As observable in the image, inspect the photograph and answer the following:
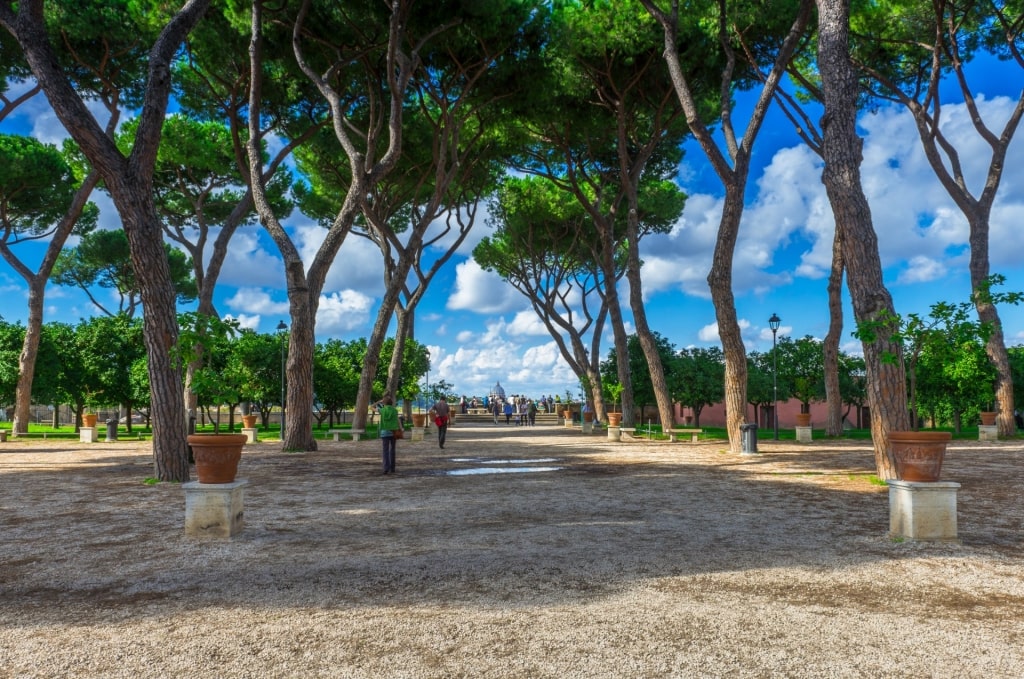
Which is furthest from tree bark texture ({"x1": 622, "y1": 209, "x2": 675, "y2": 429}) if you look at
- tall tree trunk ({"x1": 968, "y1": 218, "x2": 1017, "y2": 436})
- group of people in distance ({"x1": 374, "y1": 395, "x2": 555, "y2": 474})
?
tall tree trunk ({"x1": 968, "y1": 218, "x2": 1017, "y2": 436})

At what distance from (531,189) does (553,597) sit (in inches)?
925

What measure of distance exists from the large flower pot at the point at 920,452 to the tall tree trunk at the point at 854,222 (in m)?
3.11

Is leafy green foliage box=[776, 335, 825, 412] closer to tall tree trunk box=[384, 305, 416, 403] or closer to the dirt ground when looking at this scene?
tall tree trunk box=[384, 305, 416, 403]

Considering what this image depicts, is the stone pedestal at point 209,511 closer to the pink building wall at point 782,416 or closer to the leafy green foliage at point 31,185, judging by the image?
the leafy green foliage at point 31,185

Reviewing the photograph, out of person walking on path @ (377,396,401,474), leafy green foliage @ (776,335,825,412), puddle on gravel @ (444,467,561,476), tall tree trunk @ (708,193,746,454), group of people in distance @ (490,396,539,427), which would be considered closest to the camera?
person walking on path @ (377,396,401,474)

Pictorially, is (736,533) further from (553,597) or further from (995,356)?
(995,356)

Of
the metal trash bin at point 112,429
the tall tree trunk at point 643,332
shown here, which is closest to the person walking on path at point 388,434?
the tall tree trunk at point 643,332

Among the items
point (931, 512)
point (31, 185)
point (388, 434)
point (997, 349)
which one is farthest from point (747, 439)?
point (31, 185)

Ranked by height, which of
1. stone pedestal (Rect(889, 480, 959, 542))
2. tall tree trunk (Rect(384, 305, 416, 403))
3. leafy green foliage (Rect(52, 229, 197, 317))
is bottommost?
stone pedestal (Rect(889, 480, 959, 542))

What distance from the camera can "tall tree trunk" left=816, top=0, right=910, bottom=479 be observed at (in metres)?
8.61

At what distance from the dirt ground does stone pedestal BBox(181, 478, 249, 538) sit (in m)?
0.15

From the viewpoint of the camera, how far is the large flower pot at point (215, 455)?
5.66 metres

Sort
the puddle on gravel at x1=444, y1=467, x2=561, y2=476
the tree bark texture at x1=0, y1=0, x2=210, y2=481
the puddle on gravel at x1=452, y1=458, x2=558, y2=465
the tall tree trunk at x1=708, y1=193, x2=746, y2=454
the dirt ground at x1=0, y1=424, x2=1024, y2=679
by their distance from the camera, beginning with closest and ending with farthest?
1. the dirt ground at x1=0, y1=424, x2=1024, y2=679
2. the tree bark texture at x1=0, y1=0, x2=210, y2=481
3. the puddle on gravel at x1=444, y1=467, x2=561, y2=476
4. the puddle on gravel at x1=452, y1=458, x2=558, y2=465
5. the tall tree trunk at x1=708, y1=193, x2=746, y2=454

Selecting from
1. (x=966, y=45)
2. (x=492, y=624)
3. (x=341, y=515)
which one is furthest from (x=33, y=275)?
(x=966, y=45)
